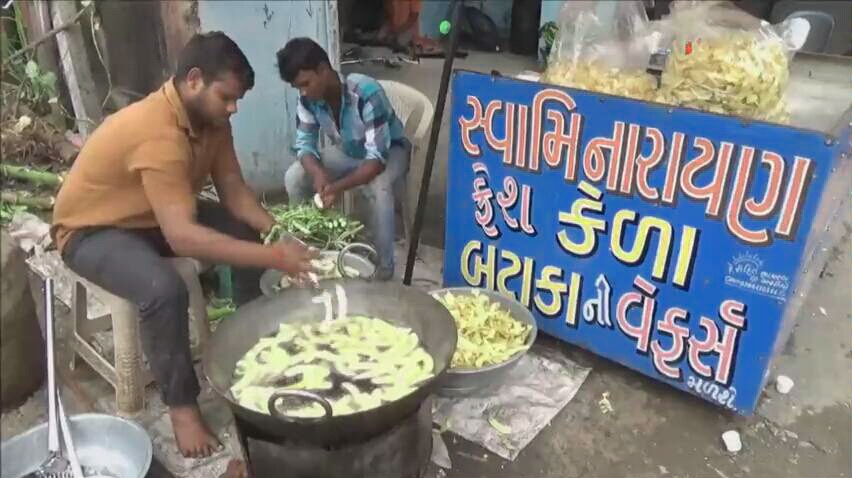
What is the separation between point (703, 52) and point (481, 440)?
67.2 inches

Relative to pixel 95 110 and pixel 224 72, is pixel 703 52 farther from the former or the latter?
pixel 95 110

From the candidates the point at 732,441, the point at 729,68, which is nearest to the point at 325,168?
the point at 729,68

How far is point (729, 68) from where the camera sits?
262cm

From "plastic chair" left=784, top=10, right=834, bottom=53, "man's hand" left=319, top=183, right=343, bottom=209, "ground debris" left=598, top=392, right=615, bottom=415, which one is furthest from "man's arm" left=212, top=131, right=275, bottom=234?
"plastic chair" left=784, top=10, right=834, bottom=53

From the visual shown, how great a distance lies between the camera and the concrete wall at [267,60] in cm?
411

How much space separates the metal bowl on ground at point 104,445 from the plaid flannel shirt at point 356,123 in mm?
1606

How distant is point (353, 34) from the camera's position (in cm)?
828

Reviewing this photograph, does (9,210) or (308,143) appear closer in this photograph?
(308,143)

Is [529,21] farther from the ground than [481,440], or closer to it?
farther from the ground

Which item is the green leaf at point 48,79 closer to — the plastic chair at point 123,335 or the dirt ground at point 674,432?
the plastic chair at point 123,335

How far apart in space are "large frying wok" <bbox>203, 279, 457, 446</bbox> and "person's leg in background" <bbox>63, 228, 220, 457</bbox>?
258mm

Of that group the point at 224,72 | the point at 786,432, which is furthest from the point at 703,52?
the point at 224,72

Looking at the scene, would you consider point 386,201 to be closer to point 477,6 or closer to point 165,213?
point 165,213

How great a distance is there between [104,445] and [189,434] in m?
0.29
